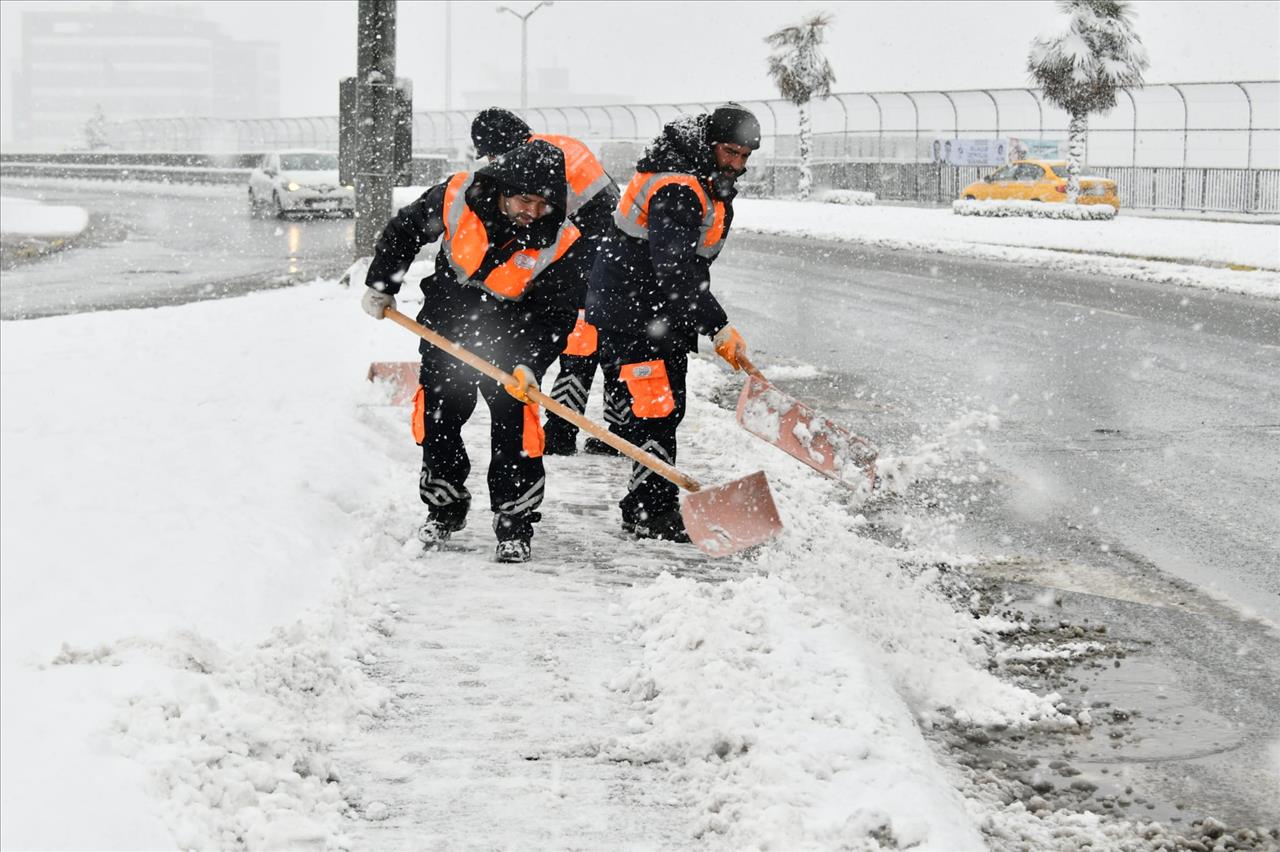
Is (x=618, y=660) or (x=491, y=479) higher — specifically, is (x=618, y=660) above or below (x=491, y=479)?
below

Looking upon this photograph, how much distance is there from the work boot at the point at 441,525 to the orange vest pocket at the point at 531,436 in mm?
383

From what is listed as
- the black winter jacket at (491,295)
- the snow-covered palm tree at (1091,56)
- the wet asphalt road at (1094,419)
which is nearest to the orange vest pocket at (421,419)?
the black winter jacket at (491,295)

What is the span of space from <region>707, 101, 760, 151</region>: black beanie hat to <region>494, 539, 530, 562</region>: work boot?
155 centimetres

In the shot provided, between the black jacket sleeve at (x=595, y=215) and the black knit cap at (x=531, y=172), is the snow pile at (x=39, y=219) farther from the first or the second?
the black knit cap at (x=531, y=172)

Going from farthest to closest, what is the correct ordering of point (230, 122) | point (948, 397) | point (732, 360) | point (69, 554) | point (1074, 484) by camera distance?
point (230, 122) < point (948, 397) < point (1074, 484) < point (732, 360) < point (69, 554)

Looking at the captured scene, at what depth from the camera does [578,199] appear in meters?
5.98

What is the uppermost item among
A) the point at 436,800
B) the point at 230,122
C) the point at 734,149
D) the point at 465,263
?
the point at 230,122

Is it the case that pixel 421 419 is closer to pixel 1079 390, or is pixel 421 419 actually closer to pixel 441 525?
pixel 441 525

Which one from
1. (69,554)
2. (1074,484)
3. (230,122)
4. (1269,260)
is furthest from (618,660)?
(230,122)

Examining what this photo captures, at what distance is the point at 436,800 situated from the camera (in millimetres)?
3318

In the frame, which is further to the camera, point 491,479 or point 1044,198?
point 1044,198

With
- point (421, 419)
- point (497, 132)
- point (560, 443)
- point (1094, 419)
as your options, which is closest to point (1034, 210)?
point (1094, 419)

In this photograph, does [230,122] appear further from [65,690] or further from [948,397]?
[65,690]

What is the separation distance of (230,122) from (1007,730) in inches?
2317
